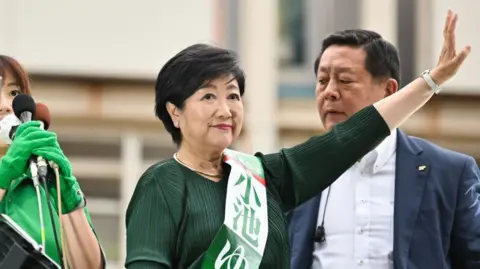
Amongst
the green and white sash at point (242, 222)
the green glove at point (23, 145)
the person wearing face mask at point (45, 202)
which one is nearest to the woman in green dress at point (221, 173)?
the green and white sash at point (242, 222)

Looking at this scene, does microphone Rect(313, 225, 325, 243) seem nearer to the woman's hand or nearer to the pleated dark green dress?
the pleated dark green dress

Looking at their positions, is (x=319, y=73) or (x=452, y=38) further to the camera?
(x=319, y=73)

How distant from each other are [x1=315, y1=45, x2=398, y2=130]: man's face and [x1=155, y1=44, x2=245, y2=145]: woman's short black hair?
2.34 ft

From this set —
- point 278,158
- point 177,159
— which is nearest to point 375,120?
point 278,158

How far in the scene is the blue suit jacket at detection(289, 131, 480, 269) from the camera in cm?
530

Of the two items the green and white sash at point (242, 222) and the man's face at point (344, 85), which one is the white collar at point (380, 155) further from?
the green and white sash at point (242, 222)

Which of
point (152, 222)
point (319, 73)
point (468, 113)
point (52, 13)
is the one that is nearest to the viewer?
point (152, 222)

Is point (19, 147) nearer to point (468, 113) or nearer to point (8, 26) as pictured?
point (8, 26)

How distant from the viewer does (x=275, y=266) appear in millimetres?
4668

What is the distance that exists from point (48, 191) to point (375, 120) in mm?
1035

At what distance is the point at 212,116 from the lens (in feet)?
15.4

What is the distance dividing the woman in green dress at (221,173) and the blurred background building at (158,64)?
725 centimetres

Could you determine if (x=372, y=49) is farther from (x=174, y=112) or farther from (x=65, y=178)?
(x=65, y=178)

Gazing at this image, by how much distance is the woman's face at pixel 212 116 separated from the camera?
471cm
